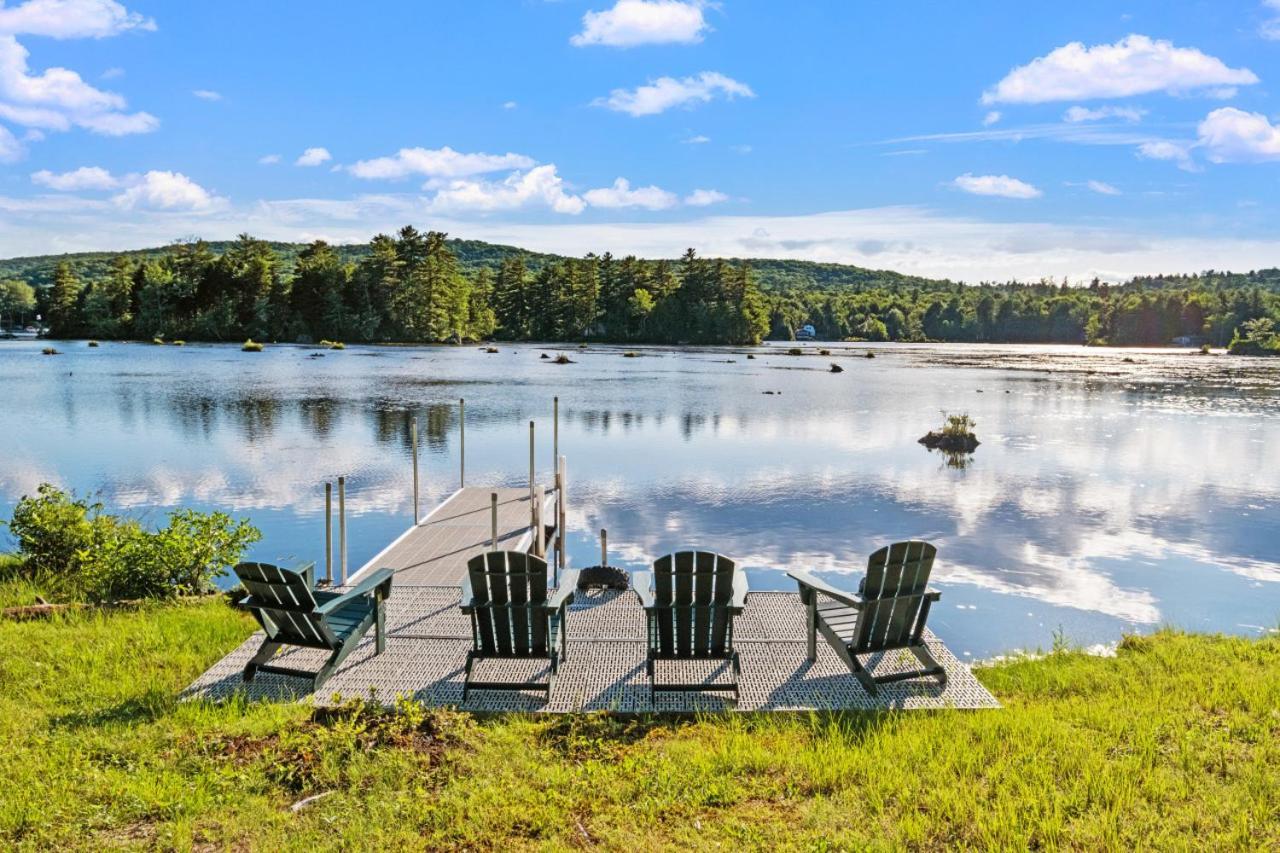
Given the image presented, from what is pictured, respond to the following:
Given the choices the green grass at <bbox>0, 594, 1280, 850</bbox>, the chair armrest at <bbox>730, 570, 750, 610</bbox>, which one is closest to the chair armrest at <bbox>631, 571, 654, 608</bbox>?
the chair armrest at <bbox>730, 570, 750, 610</bbox>

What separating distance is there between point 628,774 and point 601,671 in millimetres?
1738

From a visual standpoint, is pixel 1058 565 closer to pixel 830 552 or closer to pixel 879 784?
pixel 830 552

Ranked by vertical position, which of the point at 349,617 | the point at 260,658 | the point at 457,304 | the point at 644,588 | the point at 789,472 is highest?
the point at 457,304

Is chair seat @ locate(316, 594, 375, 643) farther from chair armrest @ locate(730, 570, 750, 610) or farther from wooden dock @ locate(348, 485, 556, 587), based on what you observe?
chair armrest @ locate(730, 570, 750, 610)

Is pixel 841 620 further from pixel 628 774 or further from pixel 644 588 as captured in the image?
pixel 628 774

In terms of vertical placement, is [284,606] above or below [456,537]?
above

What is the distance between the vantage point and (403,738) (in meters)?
4.96

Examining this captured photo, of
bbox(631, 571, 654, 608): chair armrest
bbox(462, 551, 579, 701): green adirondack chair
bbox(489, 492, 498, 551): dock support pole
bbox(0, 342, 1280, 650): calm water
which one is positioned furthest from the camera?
bbox(0, 342, 1280, 650): calm water

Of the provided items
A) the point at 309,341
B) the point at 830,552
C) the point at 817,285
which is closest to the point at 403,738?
the point at 830,552

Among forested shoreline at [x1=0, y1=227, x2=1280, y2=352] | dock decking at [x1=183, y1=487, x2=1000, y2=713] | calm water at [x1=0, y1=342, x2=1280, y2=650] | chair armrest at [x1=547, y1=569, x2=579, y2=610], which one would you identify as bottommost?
calm water at [x1=0, y1=342, x2=1280, y2=650]

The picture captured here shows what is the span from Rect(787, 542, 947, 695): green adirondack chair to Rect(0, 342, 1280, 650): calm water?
291 centimetres

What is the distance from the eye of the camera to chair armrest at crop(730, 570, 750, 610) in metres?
6.03

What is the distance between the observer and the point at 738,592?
6266 mm

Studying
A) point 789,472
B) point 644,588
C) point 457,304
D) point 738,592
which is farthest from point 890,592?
point 457,304
